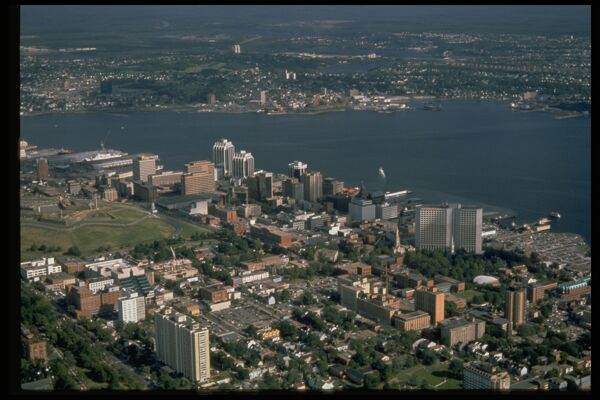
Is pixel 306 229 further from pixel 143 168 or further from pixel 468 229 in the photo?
pixel 143 168

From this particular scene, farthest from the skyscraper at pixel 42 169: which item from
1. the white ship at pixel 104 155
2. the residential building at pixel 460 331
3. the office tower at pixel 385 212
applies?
the residential building at pixel 460 331

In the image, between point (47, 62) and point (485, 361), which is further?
point (47, 62)

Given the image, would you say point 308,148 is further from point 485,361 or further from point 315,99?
point 485,361

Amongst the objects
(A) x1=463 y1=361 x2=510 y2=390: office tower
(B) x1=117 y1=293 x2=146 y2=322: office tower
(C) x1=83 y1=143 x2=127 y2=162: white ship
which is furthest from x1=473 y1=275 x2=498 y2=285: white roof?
(C) x1=83 y1=143 x2=127 y2=162: white ship

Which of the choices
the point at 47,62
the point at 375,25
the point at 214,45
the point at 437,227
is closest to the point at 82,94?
the point at 47,62

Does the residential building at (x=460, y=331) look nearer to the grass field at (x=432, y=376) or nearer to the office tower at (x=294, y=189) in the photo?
the grass field at (x=432, y=376)
